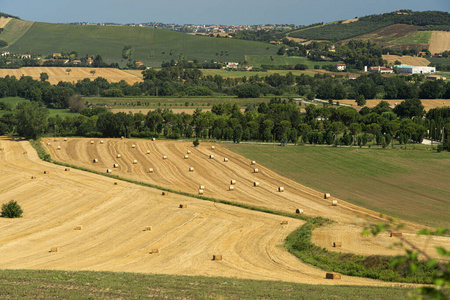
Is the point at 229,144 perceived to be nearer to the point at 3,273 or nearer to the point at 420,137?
the point at 420,137

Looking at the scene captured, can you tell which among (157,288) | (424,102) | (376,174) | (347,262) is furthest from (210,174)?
(424,102)

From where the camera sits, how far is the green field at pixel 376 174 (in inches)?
2308

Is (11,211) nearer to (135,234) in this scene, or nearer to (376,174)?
(135,234)

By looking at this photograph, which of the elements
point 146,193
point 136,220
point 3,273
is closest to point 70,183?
point 146,193

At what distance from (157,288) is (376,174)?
A: 52.1 m

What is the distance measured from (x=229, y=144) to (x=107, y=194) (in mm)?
40333

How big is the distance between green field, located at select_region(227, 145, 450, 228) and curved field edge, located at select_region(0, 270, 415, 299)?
25086 mm

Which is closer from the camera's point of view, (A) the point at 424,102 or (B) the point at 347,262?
(B) the point at 347,262

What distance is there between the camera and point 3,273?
3212 centimetres

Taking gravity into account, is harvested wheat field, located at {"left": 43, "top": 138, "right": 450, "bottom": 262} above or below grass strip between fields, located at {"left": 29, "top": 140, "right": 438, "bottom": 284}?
below

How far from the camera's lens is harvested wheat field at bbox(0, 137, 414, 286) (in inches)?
1486

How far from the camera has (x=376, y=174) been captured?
75.1 metres

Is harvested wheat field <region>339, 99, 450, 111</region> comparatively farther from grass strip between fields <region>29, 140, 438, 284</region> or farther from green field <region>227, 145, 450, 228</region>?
grass strip between fields <region>29, 140, 438, 284</region>

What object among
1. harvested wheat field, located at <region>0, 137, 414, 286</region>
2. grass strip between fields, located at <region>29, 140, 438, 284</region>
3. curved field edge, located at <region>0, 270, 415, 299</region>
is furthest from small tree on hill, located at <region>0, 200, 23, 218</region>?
grass strip between fields, located at <region>29, 140, 438, 284</region>
